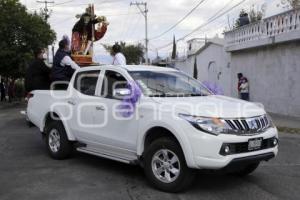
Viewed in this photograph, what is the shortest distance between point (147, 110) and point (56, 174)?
1.94 m

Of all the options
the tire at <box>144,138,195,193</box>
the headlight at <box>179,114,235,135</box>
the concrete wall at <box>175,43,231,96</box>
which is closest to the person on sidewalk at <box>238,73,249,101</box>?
the concrete wall at <box>175,43,231,96</box>

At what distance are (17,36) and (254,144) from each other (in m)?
24.7

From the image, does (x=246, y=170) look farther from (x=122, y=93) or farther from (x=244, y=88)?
(x=244, y=88)

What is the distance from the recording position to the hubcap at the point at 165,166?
6.19m

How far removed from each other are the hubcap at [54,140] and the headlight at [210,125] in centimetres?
339

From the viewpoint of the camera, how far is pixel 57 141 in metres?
8.54

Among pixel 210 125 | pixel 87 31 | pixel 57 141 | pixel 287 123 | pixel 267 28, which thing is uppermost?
pixel 267 28

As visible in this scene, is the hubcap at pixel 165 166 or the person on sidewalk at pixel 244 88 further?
the person on sidewalk at pixel 244 88

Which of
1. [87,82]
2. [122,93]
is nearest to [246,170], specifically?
[122,93]

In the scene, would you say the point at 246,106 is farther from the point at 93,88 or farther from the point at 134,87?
the point at 93,88

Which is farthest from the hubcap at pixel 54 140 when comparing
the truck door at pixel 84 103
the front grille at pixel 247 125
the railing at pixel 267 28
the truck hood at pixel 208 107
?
the railing at pixel 267 28

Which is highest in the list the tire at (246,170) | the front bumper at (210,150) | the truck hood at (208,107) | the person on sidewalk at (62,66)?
the person on sidewalk at (62,66)

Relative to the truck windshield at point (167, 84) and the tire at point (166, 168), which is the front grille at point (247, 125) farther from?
the truck windshield at point (167, 84)

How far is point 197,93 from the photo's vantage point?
7.42 meters
